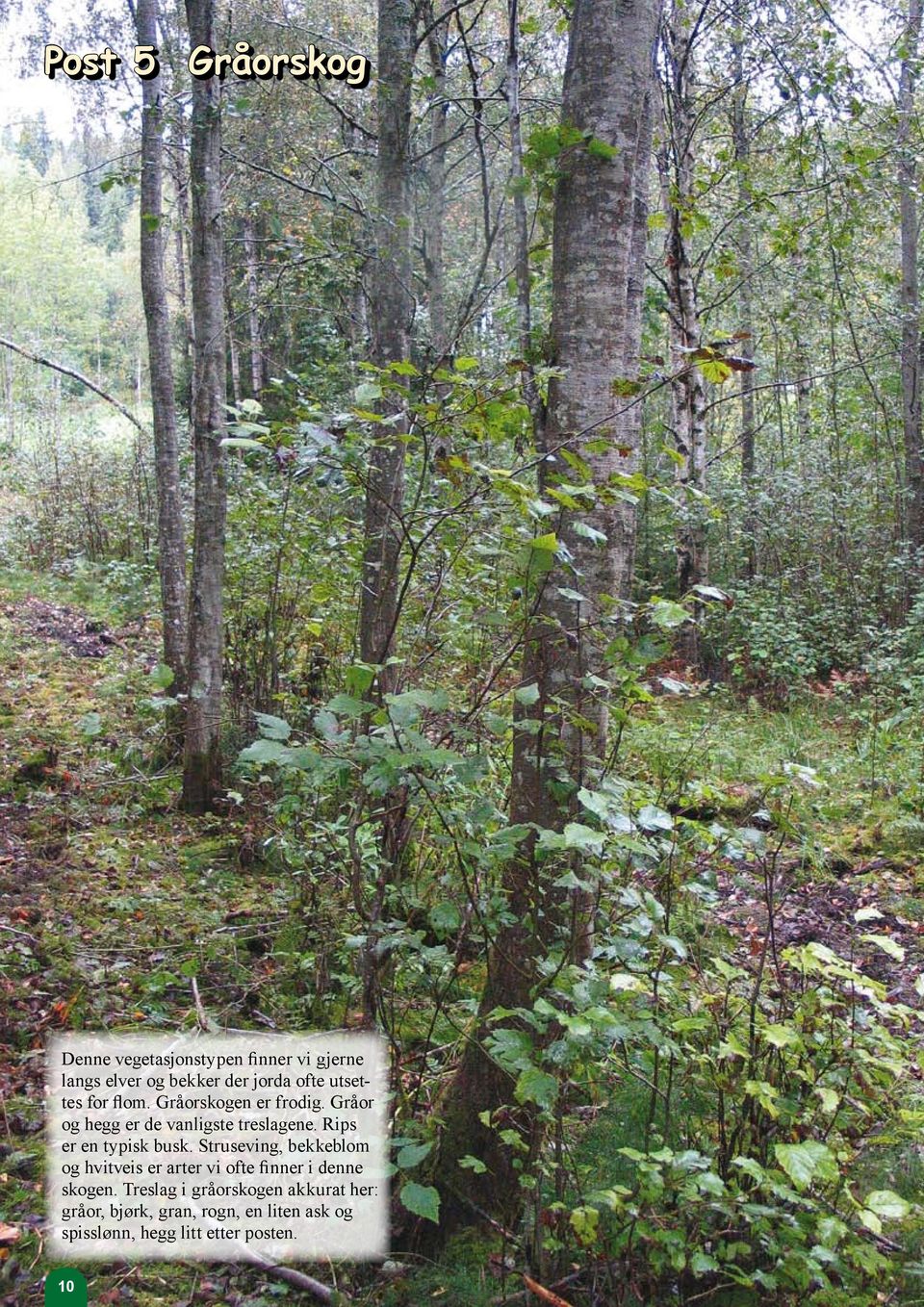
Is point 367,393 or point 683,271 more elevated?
point 683,271

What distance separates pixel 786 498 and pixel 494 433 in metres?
9.06

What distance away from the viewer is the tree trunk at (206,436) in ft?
16.6

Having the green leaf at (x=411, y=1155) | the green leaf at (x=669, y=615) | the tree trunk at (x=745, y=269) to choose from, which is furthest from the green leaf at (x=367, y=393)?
the tree trunk at (x=745, y=269)

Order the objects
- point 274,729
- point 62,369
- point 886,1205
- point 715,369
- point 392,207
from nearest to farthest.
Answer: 1. point 886,1205
2. point 274,729
3. point 715,369
4. point 392,207
5. point 62,369

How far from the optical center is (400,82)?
4285mm

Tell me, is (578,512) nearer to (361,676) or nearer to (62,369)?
(361,676)

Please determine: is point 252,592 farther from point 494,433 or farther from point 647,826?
point 647,826

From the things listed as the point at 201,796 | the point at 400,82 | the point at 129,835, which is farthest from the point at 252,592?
the point at 400,82

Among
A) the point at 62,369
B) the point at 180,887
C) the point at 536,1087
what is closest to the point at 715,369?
the point at 536,1087

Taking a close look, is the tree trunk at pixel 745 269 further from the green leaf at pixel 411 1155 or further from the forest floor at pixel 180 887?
the green leaf at pixel 411 1155

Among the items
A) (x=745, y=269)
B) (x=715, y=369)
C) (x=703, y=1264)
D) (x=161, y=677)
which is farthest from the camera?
(x=745, y=269)

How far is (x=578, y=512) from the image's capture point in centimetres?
229

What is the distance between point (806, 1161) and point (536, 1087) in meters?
0.53

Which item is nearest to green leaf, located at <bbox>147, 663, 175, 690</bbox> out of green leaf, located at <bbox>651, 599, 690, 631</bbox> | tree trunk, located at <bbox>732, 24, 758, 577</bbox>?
green leaf, located at <bbox>651, 599, 690, 631</bbox>
